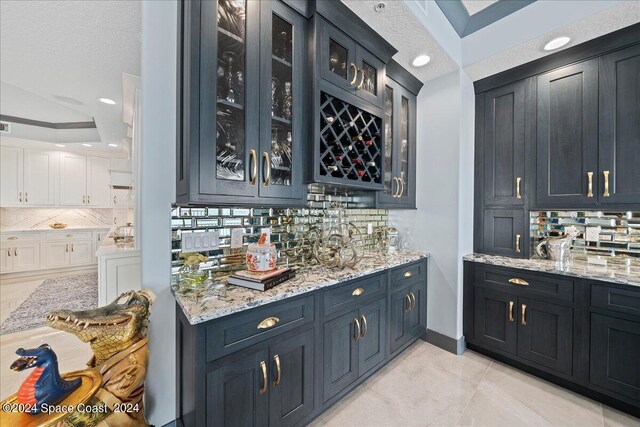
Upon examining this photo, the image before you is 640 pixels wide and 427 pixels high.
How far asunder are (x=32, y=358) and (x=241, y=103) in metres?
1.35

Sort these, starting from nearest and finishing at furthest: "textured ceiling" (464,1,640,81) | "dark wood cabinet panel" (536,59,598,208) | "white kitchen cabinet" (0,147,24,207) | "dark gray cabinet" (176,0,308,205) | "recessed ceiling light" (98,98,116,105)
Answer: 1. "dark gray cabinet" (176,0,308,205)
2. "textured ceiling" (464,1,640,81)
3. "dark wood cabinet panel" (536,59,598,208)
4. "recessed ceiling light" (98,98,116,105)
5. "white kitchen cabinet" (0,147,24,207)

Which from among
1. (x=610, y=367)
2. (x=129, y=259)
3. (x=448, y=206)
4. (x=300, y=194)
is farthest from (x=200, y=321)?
(x=610, y=367)

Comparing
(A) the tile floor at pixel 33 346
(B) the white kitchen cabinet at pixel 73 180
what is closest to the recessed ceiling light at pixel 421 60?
(A) the tile floor at pixel 33 346

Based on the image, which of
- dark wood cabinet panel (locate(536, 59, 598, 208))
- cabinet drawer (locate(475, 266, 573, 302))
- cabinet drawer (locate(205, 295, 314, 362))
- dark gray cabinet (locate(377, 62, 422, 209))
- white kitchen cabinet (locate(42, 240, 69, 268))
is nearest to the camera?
cabinet drawer (locate(205, 295, 314, 362))

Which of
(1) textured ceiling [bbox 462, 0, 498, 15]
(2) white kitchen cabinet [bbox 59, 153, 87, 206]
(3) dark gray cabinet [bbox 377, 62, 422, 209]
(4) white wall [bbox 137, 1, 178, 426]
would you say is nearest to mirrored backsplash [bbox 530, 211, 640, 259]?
(3) dark gray cabinet [bbox 377, 62, 422, 209]

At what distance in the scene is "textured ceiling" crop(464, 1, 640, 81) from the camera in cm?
168

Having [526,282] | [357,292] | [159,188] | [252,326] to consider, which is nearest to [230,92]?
[159,188]

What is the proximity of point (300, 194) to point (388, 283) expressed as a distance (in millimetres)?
1074

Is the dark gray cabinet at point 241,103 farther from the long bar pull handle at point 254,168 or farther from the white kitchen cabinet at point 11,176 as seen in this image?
the white kitchen cabinet at point 11,176

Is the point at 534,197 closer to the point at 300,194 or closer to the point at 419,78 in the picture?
the point at 419,78

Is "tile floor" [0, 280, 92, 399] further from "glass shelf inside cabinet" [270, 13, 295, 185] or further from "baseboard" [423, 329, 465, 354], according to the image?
"baseboard" [423, 329, 465, 354]

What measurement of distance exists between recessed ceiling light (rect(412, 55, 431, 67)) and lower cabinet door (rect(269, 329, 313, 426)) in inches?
95.1

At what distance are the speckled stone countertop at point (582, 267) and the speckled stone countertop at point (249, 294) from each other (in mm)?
1261

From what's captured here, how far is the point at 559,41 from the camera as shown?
1.97 metres
